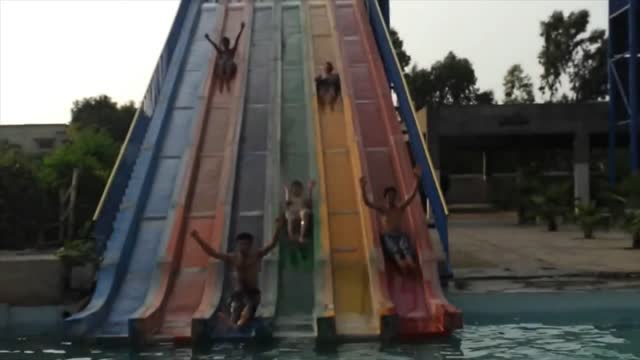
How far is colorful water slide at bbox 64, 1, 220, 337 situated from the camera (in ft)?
35.1

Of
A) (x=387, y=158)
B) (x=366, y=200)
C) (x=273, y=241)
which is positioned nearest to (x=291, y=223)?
(x=273, y=241)

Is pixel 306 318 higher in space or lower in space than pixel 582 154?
lower

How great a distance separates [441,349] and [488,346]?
500 millimetres

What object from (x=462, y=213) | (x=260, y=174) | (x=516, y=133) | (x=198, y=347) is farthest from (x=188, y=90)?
(x=462, y=213)

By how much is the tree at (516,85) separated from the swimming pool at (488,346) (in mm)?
56096

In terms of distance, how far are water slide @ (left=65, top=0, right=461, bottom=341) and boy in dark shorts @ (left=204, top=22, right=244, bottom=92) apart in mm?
169

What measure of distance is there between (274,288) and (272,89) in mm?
5018

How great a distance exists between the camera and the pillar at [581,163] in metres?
32.0

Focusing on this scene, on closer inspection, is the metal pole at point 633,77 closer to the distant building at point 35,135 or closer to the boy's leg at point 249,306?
the boy's leg at point 249,306

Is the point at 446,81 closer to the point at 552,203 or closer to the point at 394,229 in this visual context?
the point at 552,203

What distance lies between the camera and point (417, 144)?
12875 millimetres

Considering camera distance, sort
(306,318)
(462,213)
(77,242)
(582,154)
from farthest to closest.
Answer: (462,213) → (582,154) → (77,242) → (306,318)

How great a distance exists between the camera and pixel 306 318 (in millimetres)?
10328

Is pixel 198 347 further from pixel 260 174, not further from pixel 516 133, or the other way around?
pixel 516 133
